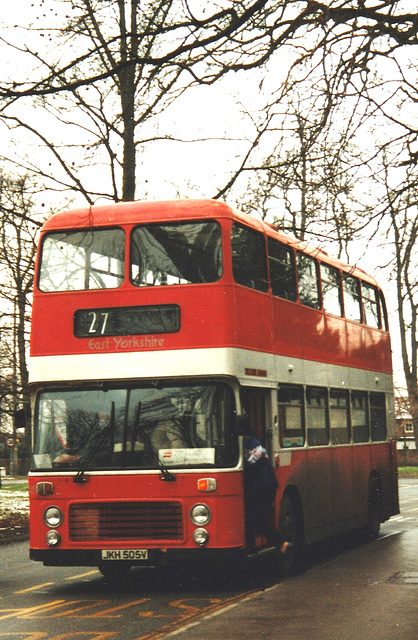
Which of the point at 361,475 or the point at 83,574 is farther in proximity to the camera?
the point at 361,475

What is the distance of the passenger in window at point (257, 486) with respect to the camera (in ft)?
41.1

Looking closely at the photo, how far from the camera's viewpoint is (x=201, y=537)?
39.5 ft

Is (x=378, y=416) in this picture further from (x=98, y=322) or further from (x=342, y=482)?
(x=98, y=322)

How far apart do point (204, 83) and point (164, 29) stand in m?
0.82

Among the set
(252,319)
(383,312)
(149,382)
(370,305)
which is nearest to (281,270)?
(252,319)

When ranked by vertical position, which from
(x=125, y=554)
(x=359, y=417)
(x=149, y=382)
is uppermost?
(x=149, y=382)

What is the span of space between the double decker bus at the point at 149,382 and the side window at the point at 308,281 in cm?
159

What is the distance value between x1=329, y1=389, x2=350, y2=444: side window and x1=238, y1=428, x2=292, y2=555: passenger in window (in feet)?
13.3

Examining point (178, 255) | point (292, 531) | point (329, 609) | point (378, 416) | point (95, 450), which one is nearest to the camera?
point (329, 609)

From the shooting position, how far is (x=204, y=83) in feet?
37.0

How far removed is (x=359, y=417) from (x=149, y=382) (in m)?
6.76

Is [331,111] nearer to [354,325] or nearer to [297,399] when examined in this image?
[297,399]


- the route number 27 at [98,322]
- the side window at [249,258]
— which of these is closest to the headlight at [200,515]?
the route number 27 at [98,322]

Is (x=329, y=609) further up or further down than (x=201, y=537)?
further down
